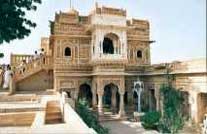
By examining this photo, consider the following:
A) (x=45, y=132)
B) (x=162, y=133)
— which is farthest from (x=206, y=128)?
(x=45, y=132)

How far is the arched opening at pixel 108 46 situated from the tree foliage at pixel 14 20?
12303 mm

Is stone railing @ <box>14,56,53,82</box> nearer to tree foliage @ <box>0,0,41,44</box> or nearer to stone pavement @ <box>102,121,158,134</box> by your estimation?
stone pavement @ <box>102,121,158,134</box>

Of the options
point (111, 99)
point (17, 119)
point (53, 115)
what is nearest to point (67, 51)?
point (111, 99)

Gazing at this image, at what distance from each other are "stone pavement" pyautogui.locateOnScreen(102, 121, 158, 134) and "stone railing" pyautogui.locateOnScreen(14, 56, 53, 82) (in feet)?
19.3

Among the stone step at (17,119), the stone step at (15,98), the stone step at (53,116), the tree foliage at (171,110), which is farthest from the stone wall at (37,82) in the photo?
the stone step at (17,119)

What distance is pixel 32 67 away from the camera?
18.6 metres

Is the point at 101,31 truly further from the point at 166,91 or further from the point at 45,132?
the point at 45,132

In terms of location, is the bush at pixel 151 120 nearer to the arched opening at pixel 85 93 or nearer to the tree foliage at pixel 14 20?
the arched opening at pixel 85 93

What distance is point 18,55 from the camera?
1936 centimetres

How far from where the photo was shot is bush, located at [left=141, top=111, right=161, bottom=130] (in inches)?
598

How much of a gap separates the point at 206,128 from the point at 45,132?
8.39m

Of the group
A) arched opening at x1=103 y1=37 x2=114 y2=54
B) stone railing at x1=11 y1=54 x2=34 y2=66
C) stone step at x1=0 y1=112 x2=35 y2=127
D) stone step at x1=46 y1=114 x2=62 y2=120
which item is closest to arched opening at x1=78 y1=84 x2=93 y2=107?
arched opening at x1=103 y1=37 x2=114 y2=54

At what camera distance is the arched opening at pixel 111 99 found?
786 inches

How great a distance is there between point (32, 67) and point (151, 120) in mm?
8687
